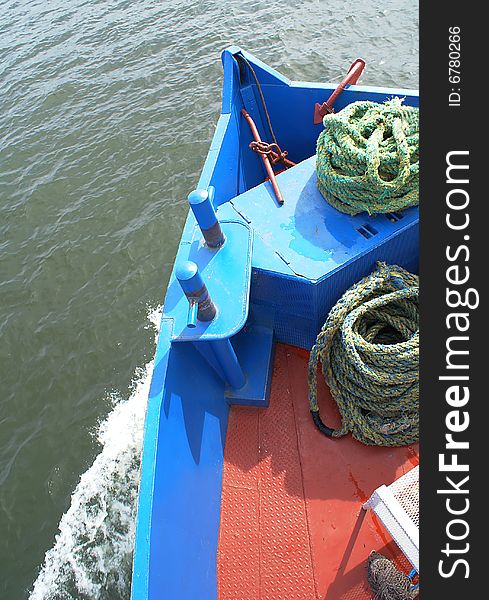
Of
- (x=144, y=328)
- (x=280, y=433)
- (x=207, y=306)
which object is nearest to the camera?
(x=207, y=306)

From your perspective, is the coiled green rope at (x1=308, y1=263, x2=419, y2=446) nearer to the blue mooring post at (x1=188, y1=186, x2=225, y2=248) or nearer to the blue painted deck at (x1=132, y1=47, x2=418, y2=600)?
the blue painted deck at (x1=132, y1=47, x2=418, y2=600)

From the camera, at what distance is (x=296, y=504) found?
331 cm

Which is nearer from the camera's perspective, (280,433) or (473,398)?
(473,398)

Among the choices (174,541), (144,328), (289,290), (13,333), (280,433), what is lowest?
(144,328)

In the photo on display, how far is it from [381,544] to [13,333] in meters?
5.95

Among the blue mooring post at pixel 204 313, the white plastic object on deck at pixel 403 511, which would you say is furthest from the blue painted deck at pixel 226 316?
the white plastic object on deck at pixel 403 511

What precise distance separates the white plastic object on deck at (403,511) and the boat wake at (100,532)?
3148 millimetres

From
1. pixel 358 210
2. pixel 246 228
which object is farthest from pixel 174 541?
pixel 358 210

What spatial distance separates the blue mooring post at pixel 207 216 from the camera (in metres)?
2.95

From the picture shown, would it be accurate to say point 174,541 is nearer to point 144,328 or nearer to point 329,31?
point 144,328

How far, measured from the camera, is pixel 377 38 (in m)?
11.0

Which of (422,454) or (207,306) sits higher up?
(207,306)

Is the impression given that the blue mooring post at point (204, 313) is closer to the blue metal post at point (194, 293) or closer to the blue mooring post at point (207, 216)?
the blue metal post at point (194, 293)

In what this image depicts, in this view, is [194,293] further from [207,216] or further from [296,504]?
[296,504]
